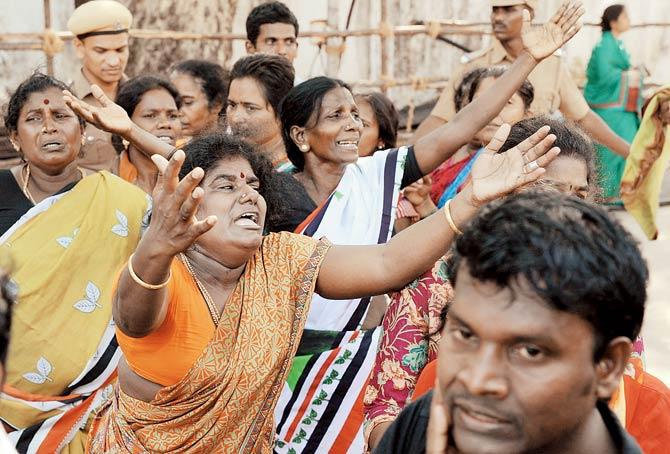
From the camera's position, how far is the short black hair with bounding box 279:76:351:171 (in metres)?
A: 4.19

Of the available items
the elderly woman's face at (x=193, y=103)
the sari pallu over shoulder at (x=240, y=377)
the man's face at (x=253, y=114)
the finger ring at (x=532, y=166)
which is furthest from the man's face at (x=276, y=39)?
the finger ring at (x=532, y=166)

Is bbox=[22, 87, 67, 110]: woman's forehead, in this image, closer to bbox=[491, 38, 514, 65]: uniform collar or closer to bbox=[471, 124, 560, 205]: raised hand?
bbox=[471, 124, 560, 205]: raised hand

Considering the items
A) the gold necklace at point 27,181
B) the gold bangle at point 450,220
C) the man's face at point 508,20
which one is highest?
the man's face at point 508,20

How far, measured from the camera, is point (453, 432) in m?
1.57

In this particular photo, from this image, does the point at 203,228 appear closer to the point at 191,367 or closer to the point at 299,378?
the point at 191,367

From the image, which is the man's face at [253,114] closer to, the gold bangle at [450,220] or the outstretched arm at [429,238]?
the outstretched arm at [429,238]

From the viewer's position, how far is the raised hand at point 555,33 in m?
3.67

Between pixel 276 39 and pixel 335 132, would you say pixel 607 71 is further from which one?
pixel 335 132

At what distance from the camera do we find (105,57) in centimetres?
570

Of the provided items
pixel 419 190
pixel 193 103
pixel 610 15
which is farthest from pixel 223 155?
pixel 610 15

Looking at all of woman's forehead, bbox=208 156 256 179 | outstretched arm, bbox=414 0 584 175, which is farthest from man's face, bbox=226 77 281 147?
woman's forehead, bbox=208 156 256 179

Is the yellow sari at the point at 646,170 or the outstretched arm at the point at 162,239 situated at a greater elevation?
the outstretched arm at the point at 162,239

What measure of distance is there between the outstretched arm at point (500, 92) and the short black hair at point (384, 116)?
1.58 meters

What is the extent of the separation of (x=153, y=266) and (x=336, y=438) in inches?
50.5
